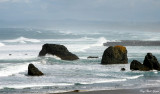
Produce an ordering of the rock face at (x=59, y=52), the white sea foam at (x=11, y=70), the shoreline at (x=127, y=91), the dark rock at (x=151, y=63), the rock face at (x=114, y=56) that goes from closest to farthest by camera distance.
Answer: the shoreline at (x=127, y=91)
the white sea foam at (x=11, y=70)
the dark rock at (x=151, y=63)
the rock face at (x=114, y=56)
the rock face at (x=59, y=52)

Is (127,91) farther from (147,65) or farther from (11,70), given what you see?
(11,70)

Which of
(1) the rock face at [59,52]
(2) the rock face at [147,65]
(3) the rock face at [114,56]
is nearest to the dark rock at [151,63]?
(2) the rock face at [147,65]

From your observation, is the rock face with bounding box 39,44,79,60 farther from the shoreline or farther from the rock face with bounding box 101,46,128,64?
the shoreline

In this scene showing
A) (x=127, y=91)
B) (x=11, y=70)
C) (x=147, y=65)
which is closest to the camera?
(x=127, y=91)

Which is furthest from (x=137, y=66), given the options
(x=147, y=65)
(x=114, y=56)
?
(x=114, y=56)

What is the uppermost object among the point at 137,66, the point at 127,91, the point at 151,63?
the point at 151,63

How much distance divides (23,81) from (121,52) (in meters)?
18.3

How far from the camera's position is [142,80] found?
1531 inches

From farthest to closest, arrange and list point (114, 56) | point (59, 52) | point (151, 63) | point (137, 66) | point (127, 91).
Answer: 1. point (59, 52)
2. point (114, 56)
3. point (137, 66)
4. point (151, 63)
5. point (127, 91)

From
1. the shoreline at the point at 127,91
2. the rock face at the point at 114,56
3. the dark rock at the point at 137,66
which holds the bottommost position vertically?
the shoreline at the point at 127,91

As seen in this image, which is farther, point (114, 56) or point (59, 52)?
point (59, 52)

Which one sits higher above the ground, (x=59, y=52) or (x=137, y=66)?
(x=59, y=52)

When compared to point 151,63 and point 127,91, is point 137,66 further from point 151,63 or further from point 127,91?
point 127,91

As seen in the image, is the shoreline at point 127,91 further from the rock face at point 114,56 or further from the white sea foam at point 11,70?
the rock face at point 114,56
